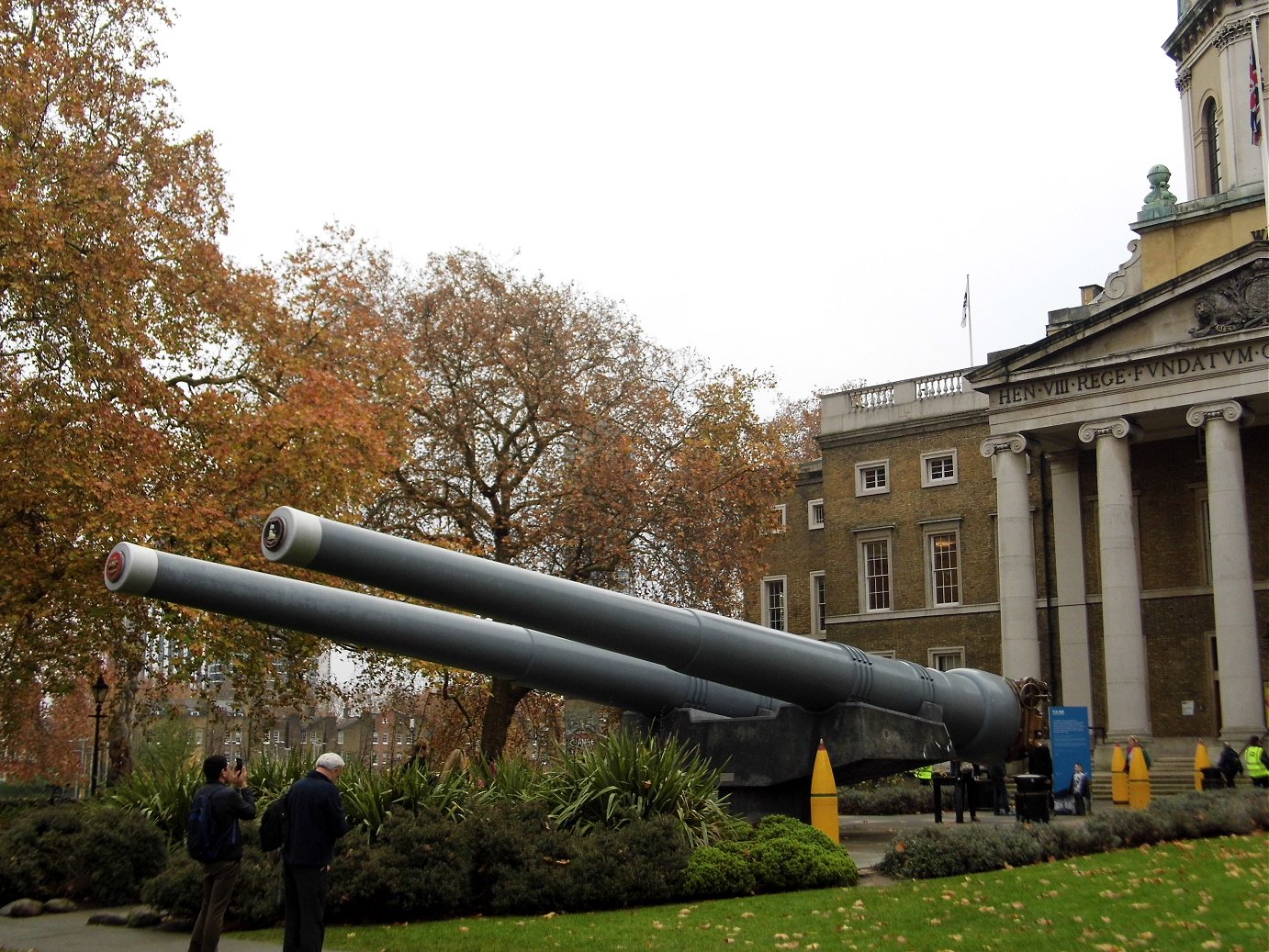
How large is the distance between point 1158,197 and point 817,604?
56.3ft

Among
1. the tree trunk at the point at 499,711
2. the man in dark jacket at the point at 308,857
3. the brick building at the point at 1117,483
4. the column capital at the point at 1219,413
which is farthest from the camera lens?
the brick building at the point at 1117,483

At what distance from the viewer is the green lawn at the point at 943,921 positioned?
9.08 metres

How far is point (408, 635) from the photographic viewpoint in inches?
447

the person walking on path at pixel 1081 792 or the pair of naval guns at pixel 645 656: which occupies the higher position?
the pair of naval guns at pixel 645 656

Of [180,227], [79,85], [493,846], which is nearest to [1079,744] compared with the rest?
[493,846]

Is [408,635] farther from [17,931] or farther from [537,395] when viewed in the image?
[537,395]

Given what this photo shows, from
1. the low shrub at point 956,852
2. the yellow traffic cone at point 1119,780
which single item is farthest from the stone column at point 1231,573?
the low shrub at point 956,852

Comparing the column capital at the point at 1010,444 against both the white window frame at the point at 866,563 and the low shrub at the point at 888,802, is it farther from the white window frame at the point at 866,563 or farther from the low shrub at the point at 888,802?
the low shrub at the point at 888,802

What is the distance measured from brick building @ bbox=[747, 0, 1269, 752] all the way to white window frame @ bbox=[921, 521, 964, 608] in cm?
8

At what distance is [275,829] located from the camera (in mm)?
9211

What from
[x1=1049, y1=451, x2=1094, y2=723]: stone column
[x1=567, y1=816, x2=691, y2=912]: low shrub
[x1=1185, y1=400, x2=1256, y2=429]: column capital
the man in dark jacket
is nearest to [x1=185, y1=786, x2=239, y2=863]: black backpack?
the man in dark jacket

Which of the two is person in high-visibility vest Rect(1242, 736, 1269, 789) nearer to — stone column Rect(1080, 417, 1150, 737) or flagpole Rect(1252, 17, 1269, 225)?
stone column Rect(1080, 417, 1150, 737)

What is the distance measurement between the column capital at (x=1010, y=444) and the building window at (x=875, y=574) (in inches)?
327

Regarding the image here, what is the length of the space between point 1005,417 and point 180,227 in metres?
21.9
